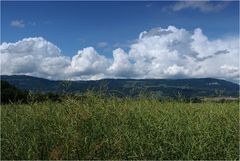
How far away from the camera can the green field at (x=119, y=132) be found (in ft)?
24.5

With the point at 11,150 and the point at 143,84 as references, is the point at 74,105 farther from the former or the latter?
the point at 143,84

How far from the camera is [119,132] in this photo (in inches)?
316

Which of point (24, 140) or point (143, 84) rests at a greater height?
point (143, 84)

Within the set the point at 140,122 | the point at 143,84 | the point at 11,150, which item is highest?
the point at 143,84

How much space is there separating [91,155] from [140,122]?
134cm

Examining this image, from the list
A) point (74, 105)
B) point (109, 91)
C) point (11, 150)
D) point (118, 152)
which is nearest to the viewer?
point (118, 152)

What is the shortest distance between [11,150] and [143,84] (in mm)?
3975

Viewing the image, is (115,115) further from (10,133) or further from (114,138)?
(10,133)

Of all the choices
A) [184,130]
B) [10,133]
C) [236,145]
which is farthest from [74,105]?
[236,145]

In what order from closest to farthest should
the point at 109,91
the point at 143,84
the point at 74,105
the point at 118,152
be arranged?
the point at 118,152, the point at 74,105, the point at 109,91, the point at 143,84

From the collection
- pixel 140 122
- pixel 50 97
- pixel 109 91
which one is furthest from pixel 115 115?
pixel 50 97

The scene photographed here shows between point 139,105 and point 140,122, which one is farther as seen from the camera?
point 139,105

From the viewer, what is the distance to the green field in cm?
746

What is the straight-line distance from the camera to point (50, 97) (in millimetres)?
11352
